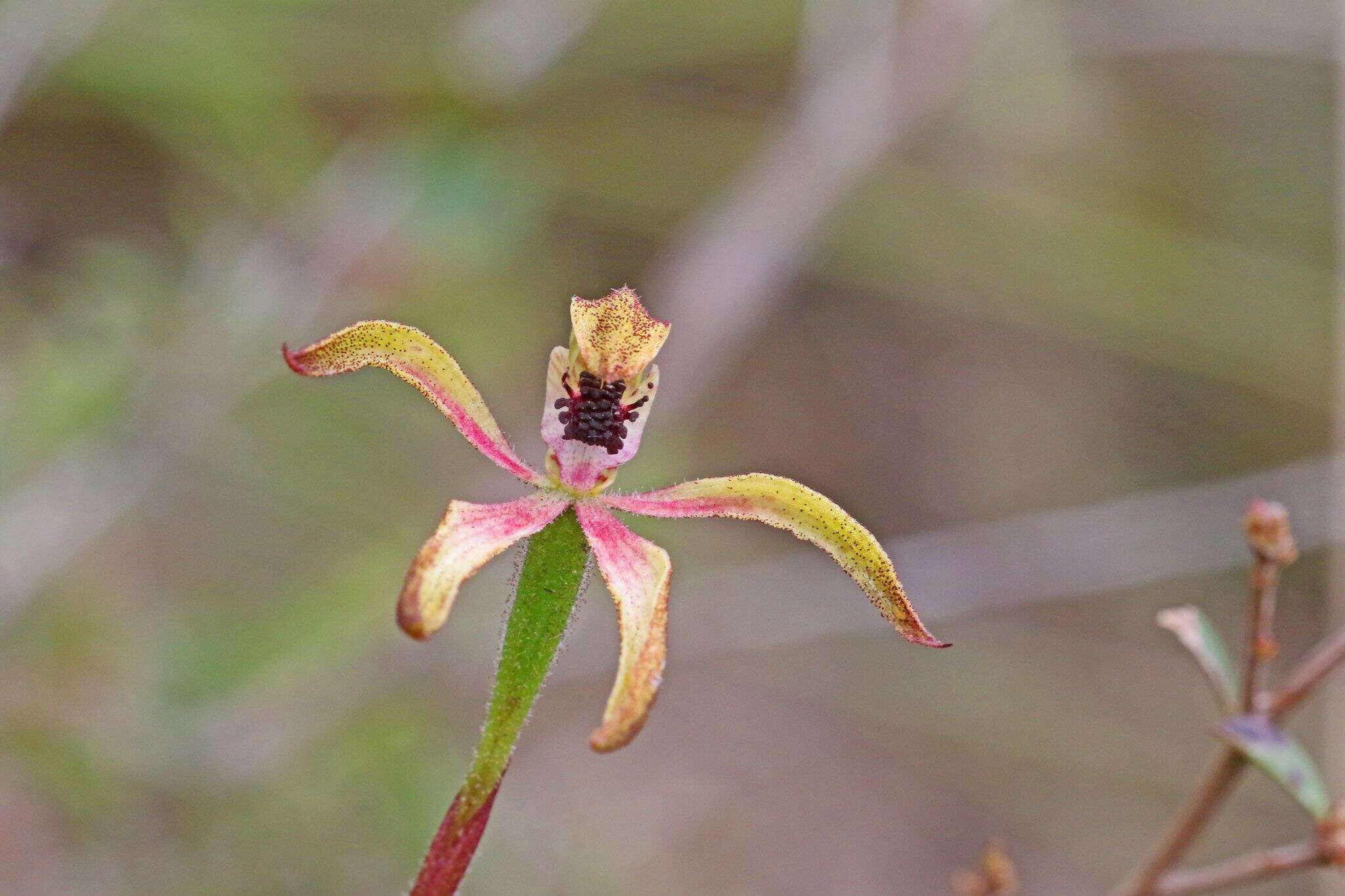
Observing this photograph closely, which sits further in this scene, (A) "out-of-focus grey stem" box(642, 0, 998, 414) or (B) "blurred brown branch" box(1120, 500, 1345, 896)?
(A) "out-of-focus grey stem" box(642, 0, 998, 414)

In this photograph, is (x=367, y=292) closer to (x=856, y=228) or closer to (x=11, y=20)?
(x=11, y=20)

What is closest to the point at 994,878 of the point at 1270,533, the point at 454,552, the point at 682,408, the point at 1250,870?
the point at 1250,870

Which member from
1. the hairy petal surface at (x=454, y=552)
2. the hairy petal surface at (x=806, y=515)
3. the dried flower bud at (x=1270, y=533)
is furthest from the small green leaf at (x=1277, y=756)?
the hairy petal surface at (x=454, y=552)

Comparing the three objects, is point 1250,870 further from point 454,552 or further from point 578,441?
point 454,552

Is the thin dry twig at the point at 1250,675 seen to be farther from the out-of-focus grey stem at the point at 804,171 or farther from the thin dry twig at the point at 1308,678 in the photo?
the out-of-focus grey stem at the point at 804,171

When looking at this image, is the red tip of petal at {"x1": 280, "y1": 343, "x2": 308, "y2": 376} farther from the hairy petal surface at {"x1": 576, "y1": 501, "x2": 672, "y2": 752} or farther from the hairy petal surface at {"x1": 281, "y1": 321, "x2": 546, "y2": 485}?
the hairy petal surface at {"x1": 576, "y1": 501, "x2": 672, "y2": 752}

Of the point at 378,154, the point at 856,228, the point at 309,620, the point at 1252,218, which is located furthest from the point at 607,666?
the point at 1252,218

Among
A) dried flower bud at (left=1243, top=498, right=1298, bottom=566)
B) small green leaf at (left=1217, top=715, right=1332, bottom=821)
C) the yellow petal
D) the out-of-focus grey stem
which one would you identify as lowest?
small green leaf at (left=1217, top=715, right=1332, bottom=821)

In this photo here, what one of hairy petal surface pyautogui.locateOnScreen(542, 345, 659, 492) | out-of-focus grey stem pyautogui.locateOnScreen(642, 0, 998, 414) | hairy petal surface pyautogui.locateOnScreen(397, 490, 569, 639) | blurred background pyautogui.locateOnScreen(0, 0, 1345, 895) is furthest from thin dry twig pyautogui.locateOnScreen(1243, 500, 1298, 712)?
out-of-focus grey stem pyautogui.locateOnScreen(642, 0, 998, 414)
